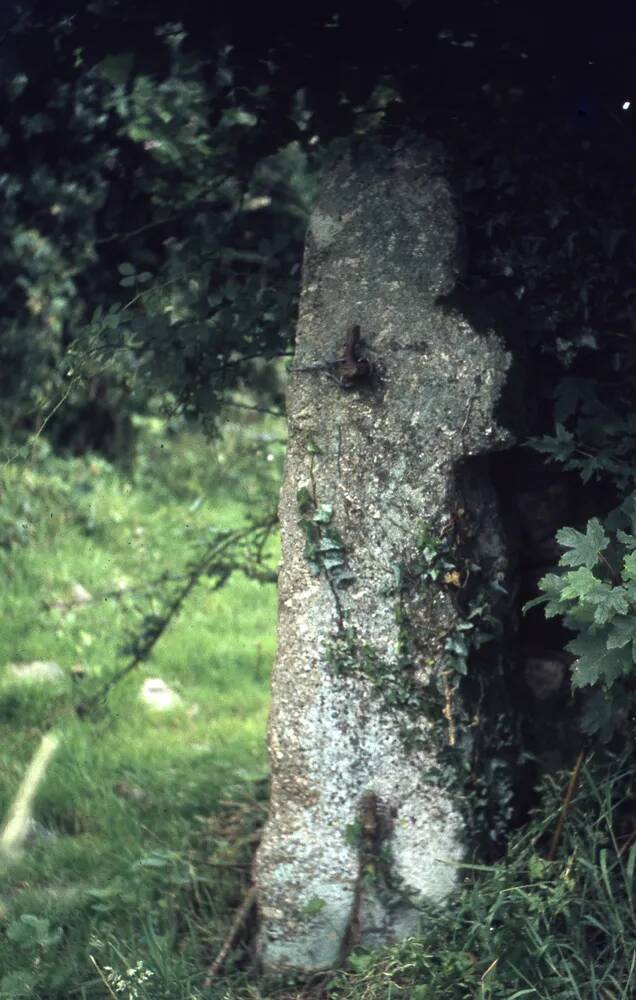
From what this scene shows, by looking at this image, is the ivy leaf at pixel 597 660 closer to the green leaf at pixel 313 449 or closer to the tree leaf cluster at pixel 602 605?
the tree leaf cluster at pixel 602 605

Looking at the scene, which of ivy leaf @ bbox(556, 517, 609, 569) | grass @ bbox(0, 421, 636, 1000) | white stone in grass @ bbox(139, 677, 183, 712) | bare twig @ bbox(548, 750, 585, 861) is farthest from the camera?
white stone in grass @ bbox(139, 677, 183, 712)

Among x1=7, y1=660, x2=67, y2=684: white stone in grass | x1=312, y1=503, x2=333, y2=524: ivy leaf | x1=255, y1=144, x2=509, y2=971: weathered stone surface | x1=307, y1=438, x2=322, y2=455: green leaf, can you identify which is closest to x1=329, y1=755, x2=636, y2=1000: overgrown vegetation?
x1=255, y1=144, x2=509, y2=971: weathered stone surface

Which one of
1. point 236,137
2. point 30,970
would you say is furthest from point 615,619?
point 236,137

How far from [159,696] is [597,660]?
8.43 ft

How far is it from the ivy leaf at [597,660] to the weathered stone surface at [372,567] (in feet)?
1.52

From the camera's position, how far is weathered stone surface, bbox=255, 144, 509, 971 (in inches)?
115

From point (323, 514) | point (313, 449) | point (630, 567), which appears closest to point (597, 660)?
point (630, 567)

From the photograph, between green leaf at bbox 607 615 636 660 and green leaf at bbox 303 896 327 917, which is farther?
green leaf at bbox 303 896 327 917

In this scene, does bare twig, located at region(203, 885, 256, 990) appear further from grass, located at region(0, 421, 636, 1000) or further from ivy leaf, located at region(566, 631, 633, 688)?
ivy leaf, located at region(566, 631, 633, 688)

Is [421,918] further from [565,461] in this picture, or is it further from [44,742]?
[44,742]

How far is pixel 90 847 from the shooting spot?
3.57 m

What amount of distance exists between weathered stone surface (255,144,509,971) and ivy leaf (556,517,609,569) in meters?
0.43

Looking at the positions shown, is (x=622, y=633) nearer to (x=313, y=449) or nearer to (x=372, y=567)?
(x=372, y=567)

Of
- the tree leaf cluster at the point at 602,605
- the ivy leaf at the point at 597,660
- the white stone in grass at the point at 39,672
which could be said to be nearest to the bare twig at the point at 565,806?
the tree leaf cluster at the point at 602,605
